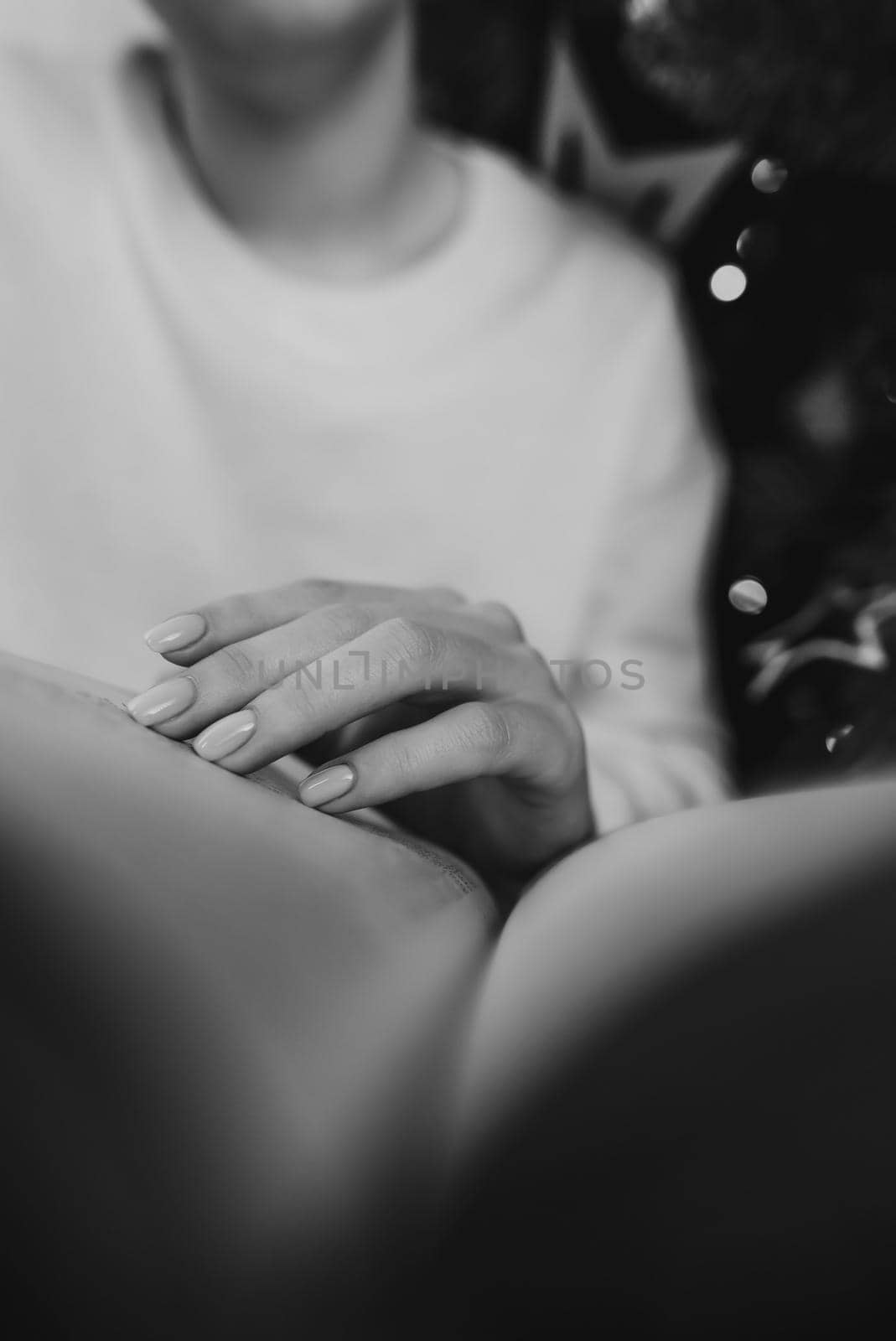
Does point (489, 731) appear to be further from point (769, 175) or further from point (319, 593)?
point (769, 175)

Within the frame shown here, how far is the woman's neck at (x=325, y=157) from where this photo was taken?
497 mm

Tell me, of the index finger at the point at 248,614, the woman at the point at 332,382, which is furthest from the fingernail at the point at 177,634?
the woman at the point at 332,382

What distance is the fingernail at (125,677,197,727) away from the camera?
0.28m

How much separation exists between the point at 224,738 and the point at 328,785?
3 cm

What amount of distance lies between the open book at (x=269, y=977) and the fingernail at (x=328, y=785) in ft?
0.08

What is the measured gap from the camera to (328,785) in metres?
0.30

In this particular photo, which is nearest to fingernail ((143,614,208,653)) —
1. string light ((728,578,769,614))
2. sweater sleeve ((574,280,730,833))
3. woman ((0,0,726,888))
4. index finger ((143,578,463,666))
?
index finger ((143,578,463,666))

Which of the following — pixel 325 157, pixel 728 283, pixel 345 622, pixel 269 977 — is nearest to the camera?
pixel 269 977

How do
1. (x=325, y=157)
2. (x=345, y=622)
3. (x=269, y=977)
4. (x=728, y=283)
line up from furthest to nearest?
(x=728, y=283)
(x=325, y=157)
(x=345, y=622)
(x=269, y=977)

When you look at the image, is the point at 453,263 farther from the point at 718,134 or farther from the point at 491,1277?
the point at 491,1277

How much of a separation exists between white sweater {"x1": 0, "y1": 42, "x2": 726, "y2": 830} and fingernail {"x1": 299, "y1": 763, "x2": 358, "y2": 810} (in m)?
0.22

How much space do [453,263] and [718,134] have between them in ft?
0.58

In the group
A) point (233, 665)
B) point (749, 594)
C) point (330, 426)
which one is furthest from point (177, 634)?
point (749, 594)

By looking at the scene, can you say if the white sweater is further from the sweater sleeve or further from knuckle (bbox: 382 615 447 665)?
knuckle (bbox: 382 615 447 665)
